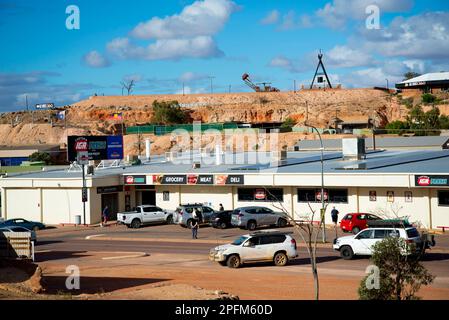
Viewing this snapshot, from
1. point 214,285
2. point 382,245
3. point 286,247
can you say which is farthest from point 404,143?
point 382,245

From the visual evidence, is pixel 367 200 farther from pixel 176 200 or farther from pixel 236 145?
pixel 236 145

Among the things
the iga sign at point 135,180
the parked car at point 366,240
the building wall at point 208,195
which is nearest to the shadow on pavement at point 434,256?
the parked car at point 366,240

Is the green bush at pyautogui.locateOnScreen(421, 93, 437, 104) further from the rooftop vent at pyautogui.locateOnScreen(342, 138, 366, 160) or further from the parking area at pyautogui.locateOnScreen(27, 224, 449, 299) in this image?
the parking area at pyautogui.locateOnScreen(27, 224, 449, 299)

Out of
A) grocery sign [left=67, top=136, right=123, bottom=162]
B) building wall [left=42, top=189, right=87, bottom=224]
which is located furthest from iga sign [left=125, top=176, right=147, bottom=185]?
grocery sign [left=67, top=136, right=123, bottom=162]

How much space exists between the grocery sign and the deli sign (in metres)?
27.1

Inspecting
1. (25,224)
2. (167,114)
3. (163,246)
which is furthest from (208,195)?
(167,114)

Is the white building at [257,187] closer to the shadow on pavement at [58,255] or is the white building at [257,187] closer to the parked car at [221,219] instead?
the parked car at [221,219]

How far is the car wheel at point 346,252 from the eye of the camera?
29711mm

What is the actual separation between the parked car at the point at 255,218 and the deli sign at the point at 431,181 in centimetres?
892

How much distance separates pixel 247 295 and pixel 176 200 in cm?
2769

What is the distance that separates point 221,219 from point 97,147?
57.9ft

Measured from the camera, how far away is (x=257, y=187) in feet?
152

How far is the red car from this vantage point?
1515 inches

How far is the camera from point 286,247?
93.8 ft
